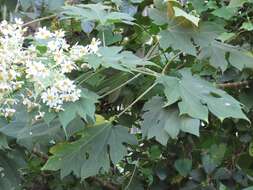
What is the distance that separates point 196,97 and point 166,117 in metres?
0.09

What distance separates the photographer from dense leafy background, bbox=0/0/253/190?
1150 millimetres

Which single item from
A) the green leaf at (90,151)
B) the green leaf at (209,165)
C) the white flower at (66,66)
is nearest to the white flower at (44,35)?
the white flower at (66,66)

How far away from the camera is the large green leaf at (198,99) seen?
43.5 inches

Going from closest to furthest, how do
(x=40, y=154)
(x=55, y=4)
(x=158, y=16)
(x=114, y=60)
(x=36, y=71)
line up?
1. (x=36, y=71)
2. (x=114, y=60)
3. (x=158, y=16)
4. (x=55, y=4)
5. (x=40, y=154)

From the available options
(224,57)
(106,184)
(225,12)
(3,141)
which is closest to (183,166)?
(106,184)

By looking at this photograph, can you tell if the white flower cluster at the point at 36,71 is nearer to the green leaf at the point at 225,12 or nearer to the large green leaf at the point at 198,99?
the large green leaf at the point at 198,99

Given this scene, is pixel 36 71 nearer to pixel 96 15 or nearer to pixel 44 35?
pixel 44 35

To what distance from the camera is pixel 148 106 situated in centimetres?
121

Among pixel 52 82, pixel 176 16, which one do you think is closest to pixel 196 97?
pixel 176 16

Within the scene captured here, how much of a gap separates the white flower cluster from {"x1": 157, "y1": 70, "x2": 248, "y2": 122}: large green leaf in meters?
0.21

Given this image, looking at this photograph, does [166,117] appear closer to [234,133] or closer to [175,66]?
[175,66]

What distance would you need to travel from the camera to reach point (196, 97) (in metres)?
1.14

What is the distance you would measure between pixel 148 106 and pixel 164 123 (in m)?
0.09

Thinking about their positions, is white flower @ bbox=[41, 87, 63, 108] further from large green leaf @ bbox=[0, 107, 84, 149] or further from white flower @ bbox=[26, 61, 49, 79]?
large green leaf @ bbox=[0, 107, 84, 149]
